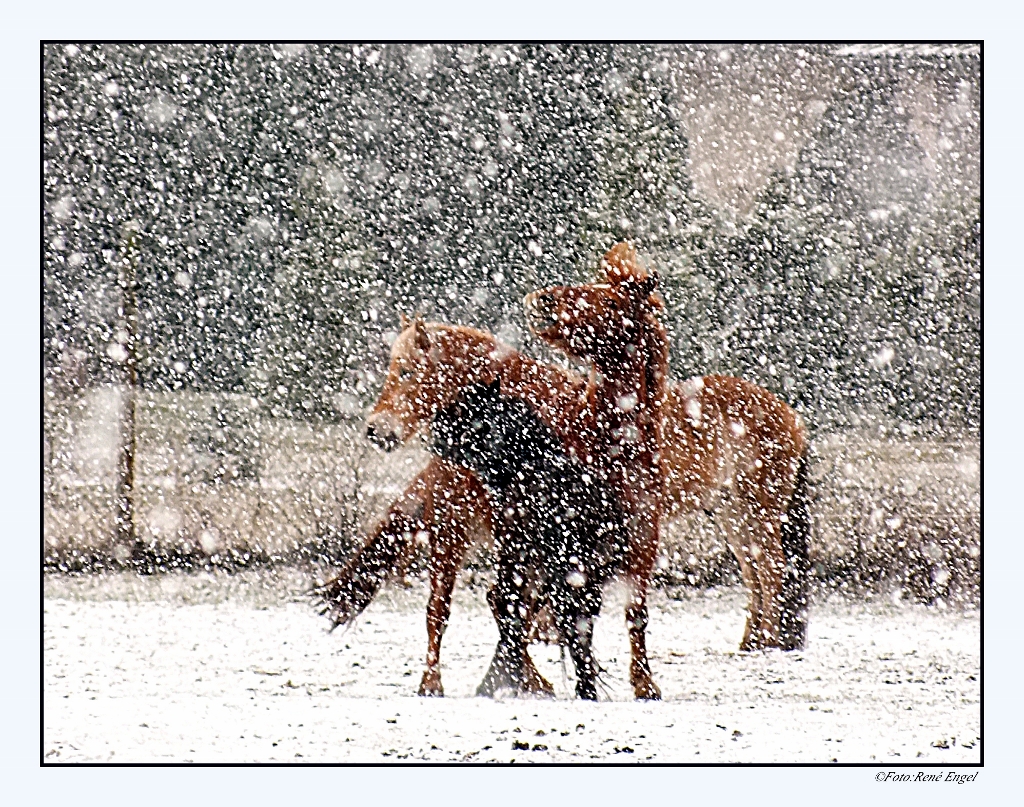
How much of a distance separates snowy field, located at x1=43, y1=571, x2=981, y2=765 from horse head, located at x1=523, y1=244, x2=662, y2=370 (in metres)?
0.92

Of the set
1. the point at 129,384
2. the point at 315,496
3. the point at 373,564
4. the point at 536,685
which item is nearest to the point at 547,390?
the point at 373,564

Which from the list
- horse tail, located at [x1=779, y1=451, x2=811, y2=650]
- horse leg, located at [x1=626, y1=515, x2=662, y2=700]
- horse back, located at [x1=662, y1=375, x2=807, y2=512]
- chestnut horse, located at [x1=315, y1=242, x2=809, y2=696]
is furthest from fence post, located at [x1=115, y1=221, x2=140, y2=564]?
horse tail, located at [x1=779, y1=451, x2=811, y2=650]

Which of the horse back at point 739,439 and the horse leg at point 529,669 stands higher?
the horse back at point 739,439

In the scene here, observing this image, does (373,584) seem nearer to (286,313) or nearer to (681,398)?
(681,398)

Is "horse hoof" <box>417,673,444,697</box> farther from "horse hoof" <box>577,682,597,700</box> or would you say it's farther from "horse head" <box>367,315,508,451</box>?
"horse head" <box>367,315,508,451</box>

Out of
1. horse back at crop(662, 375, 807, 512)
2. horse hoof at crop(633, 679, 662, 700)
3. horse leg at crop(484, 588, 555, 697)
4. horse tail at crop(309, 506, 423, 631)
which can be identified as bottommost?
horse hoof at crop(633, 679, 662, 700)

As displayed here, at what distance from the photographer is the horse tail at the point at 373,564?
12.4 feet

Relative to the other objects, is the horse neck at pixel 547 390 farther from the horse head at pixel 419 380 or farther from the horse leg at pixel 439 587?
the horse leg at pixel 439 587

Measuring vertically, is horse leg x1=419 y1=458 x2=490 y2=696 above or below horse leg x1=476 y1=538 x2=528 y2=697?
above

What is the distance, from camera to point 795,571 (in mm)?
4555

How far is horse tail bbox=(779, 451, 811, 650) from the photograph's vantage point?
4.56 m

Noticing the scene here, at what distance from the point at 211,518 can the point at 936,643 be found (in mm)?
4436

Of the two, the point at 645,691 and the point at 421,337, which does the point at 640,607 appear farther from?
the point at 421,337

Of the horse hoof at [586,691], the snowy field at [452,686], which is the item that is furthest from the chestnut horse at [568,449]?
the snowy field at [452,686]
